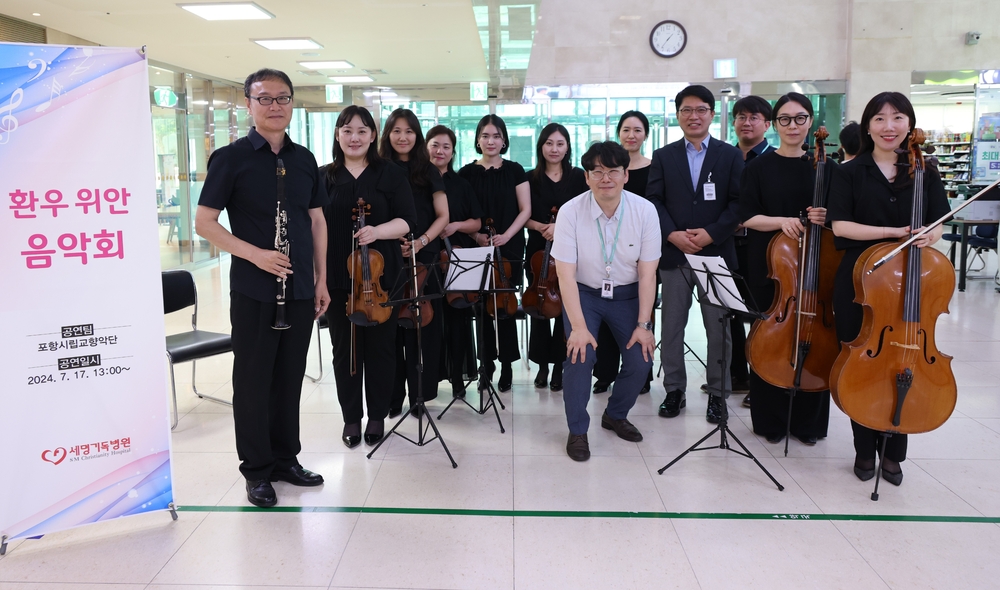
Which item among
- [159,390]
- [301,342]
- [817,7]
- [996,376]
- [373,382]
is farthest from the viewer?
[817,7]

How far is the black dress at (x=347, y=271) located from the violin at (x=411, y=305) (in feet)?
0.18

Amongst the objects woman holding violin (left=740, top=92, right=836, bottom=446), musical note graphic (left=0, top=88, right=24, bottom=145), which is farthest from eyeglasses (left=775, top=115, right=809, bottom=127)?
musical note graphic (left=0, top=88, right=24, bottom=145)

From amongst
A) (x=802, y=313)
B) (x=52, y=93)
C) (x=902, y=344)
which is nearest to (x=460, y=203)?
(x=802, y=313)

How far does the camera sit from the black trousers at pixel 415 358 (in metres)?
3.69

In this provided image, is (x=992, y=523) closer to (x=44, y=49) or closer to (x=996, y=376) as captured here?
(x=996, y=376)

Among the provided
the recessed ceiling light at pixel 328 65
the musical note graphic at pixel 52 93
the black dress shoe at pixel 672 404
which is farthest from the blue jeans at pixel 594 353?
the recessed ceiling light at pixel 328 65

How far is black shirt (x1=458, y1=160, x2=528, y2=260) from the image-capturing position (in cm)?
417

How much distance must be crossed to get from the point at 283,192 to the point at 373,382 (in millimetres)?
1131

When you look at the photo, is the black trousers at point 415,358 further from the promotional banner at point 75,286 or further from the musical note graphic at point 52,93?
the musical note graphic at point 52,93

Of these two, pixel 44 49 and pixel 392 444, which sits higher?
pixel 44 49

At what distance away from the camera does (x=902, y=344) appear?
262 centimetres

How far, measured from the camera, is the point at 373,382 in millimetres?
3410

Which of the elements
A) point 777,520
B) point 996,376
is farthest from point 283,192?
point 996,376

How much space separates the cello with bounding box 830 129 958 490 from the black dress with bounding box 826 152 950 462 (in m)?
0.12
